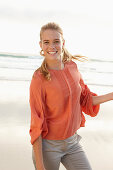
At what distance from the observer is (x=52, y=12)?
3256cm

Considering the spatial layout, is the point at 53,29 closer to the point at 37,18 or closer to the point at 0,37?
the point at 0,37

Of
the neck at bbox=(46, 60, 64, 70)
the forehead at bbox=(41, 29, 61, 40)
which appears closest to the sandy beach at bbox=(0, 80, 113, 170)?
the neck at bbox=(46, 60, 64, 70)

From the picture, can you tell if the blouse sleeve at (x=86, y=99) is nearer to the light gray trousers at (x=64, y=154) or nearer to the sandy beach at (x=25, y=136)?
the light gray trousers at (x=64, y=154)

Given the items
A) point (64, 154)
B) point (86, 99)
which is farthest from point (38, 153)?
point (86, 99)

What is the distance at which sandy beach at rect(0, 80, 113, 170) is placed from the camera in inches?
163

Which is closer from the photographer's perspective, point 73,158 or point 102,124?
point 73,158

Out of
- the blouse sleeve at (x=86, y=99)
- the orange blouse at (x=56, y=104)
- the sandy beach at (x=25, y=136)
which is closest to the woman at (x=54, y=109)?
the orange blouse at (x=56, y=104)

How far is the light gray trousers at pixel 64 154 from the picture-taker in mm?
2334

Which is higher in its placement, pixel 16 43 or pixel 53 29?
pixel 53 29

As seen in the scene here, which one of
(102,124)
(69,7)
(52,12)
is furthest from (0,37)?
(102,124)

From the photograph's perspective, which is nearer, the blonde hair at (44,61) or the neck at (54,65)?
the blonde hair at (44,61)

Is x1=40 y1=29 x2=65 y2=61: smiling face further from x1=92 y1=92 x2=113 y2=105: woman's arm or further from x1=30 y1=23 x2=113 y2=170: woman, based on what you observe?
x1=92 y1=92 x2=113 y2=105: woman's arm

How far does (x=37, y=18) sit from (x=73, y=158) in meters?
32.3

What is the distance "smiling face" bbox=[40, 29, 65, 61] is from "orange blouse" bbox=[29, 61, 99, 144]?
12 centimetres
